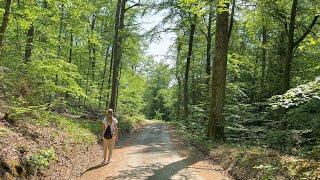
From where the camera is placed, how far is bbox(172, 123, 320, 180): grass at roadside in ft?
28.7

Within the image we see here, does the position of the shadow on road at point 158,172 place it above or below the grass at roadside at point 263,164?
below

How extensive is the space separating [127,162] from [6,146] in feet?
16.5

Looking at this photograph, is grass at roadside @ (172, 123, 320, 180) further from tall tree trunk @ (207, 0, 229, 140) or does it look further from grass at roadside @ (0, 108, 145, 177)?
grass at roadside @ (0, 108, 145, 177)

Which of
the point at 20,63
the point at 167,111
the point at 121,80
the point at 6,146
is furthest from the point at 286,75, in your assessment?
the point at 167,111

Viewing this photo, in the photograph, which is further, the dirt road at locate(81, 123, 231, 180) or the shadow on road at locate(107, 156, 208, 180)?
the dirt road at locate(81, 123, 231, 180)

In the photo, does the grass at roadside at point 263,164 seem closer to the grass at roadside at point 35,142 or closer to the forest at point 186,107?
the forest at point 186,107

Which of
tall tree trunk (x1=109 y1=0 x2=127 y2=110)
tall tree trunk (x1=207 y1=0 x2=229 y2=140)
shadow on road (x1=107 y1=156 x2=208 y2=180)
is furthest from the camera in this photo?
tall tree trunk (x1=109 y1=0 x2=127 y2=110)

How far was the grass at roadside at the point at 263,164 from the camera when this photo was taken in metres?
8.74

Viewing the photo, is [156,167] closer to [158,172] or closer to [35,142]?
[158,172]

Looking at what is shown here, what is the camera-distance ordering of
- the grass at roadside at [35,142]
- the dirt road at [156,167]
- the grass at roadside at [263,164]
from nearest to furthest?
the grass at roadside at [35,142] < the grass at roadside at [263,164] < the dirt road at [156,167]

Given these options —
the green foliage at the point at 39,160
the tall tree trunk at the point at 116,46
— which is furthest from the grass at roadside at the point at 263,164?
the tall tree trunk at the point at 116,46

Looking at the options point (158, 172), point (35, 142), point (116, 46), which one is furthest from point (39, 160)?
point (116, 46)

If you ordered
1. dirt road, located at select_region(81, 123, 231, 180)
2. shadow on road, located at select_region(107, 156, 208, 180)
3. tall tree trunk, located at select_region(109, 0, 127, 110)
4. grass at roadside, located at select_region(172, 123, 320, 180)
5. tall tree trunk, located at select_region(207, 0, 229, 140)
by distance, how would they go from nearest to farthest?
grass at roadside, located at select_region(172, 123, 320, 180)
shadow on road, located at select_region(107, 156, 208, 180)
dirt road, located at select_region(81, 123, 231, 180)
tall tree trunk, located at select_region(207, 0, 229, 140)
tall tree trunk, located at select_region(109, 0, 127, 110)

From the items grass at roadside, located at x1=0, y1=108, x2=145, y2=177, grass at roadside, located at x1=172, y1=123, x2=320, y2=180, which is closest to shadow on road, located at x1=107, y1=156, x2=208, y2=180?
grass at roadside, located at x1=172, y1=123, x2=320, y2=180
